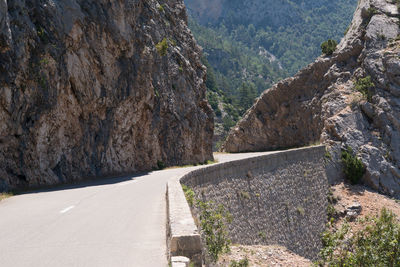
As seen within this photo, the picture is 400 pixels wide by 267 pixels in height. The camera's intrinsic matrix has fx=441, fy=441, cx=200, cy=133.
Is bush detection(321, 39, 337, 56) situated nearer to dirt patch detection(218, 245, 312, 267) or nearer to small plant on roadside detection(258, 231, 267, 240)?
small plant on roadside detection(258, 231, 267, 240)

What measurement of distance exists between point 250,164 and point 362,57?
24770mm

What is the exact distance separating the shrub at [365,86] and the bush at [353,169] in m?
7.06

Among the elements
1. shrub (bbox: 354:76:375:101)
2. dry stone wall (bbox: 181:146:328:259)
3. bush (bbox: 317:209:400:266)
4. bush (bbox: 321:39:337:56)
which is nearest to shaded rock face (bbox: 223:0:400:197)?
shrub (bbox: 354:76:375:101)

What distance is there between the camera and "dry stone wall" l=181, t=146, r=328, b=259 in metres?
18.7

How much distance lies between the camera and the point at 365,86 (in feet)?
129

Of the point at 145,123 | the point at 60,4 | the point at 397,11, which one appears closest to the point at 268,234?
the point at 145,123

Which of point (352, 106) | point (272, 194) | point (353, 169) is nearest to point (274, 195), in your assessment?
point (272, 194)

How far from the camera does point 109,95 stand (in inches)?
1046

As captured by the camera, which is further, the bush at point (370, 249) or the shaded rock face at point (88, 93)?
the shaded rock face at point (88, 93)

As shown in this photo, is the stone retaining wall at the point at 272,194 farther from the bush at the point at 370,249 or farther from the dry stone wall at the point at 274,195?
the bush at the point at 370,249

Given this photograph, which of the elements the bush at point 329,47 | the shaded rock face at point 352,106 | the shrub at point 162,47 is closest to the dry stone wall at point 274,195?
the shaded rock face at point 352,106

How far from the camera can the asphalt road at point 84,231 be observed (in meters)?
7.19

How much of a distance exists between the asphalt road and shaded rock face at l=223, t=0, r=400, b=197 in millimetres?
24235

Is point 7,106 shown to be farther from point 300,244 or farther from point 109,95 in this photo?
point 300,244
